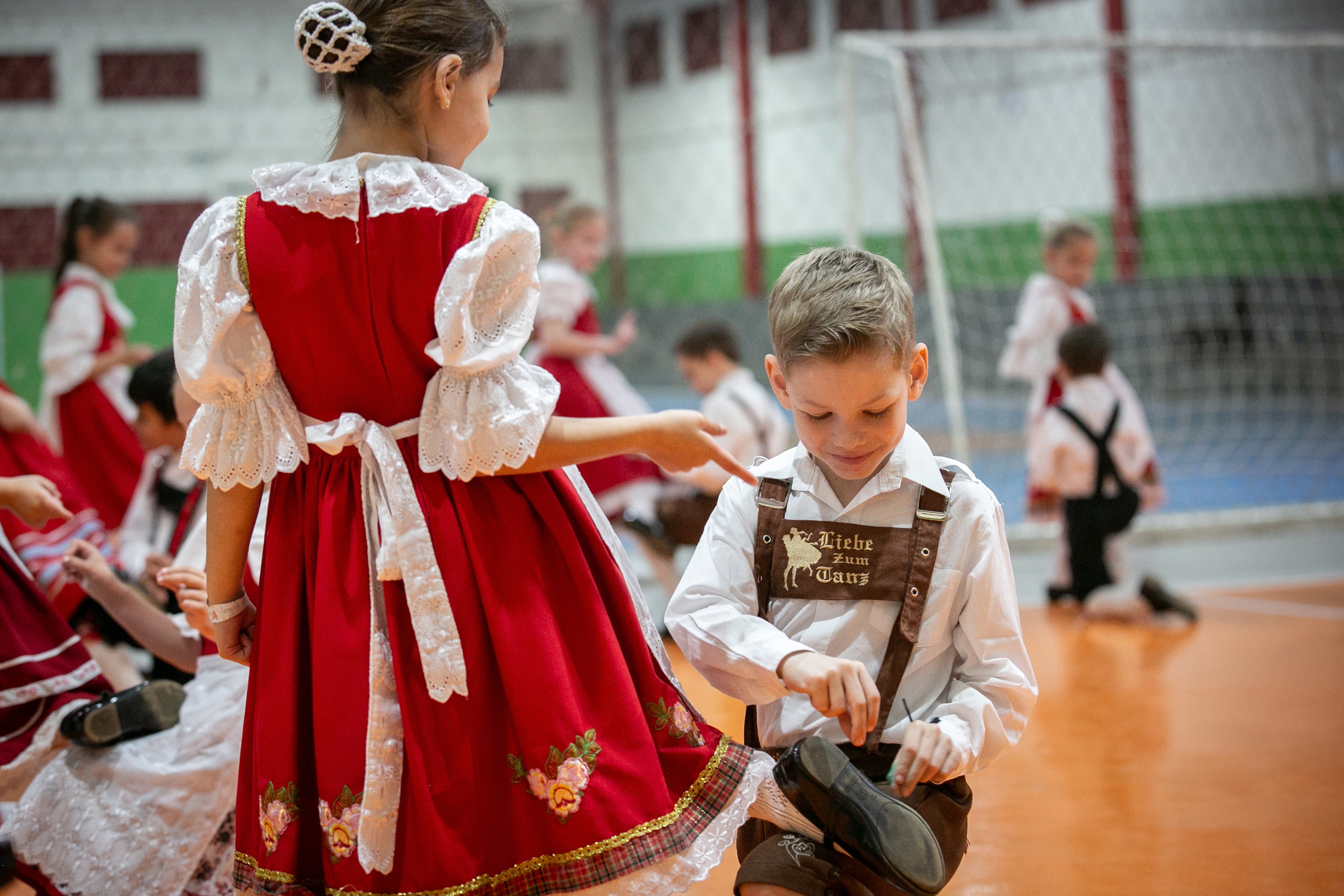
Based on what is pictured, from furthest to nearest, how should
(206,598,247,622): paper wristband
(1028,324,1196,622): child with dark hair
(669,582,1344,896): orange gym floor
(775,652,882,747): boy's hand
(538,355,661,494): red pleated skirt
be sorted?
(538,355,661,494): red pleated skirt < (1028,324,1196,622): child with dark hair < (669,582,1344,896): orange gym floor < (206,598,247,622): paper wristband < (775,652,882,747): boy's hand

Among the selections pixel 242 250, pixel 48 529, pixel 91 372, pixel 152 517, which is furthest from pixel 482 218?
pixel 91 372

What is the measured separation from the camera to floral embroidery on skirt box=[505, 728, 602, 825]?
1.22 meters

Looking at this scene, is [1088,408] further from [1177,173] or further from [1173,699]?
[1177,173]

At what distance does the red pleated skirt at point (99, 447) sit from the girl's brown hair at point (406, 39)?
3366 millimetres

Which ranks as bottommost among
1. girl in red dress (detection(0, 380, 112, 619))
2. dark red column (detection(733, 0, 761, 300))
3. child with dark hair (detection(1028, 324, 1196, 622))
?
child with dark hair (detection(1028, 324, 1196, 622))

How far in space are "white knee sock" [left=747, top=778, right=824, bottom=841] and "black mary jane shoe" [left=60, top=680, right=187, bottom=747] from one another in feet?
3.10

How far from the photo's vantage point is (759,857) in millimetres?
1365

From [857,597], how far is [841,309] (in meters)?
0.33

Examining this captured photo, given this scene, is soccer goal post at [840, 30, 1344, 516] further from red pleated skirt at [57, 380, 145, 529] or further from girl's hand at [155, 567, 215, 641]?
girl's hand at [155, 567, 215, 641]

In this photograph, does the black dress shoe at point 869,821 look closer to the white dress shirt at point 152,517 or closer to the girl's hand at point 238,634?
the girl's hand at point 238,634

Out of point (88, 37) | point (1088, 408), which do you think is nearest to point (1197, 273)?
point (1088, 408)

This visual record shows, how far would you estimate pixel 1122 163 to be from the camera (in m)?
9.56

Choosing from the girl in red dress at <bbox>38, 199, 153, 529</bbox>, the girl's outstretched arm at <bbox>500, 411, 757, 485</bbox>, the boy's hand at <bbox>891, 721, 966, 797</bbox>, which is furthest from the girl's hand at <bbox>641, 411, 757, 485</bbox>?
the girl in red dress at <bbox>38, 199, 153, 529</bbox>

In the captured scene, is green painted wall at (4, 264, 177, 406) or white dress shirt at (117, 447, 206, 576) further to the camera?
green painted wall at (4, 264, 177, 406)
